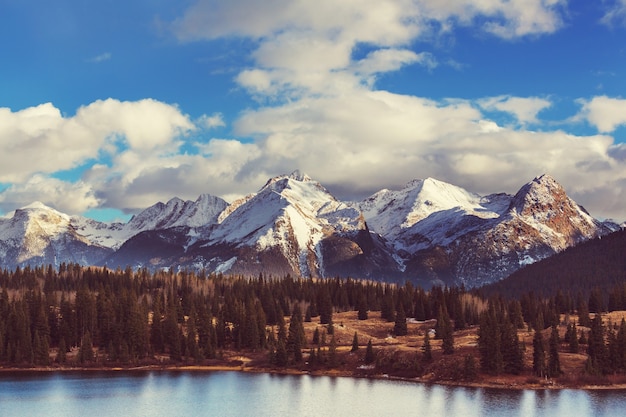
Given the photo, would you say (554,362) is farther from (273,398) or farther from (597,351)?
(273,398)

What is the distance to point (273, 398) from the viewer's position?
511 feet

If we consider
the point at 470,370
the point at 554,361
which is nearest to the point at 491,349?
the point at 470,370

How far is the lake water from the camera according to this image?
14125 cm

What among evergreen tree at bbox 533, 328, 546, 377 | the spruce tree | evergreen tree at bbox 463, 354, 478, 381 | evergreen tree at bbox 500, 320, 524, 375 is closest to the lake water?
evergreen tree at bbox 463, 354, 478, 381

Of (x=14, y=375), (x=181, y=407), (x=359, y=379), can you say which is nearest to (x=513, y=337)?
(x=359, y=379)

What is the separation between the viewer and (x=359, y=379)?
7367 inches

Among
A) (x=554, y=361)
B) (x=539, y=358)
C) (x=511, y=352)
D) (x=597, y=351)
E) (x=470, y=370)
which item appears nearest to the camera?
(x=554, y=361)

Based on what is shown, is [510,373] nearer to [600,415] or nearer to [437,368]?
[437,368]

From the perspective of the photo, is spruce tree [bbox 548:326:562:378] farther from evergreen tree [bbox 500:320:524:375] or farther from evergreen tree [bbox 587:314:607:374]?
evergreen tree [bbox 587:314:607:374]

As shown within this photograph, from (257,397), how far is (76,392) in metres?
37.9

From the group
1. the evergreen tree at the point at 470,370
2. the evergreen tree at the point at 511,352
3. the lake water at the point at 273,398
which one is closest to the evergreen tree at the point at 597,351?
the lake water at the point at 273,398

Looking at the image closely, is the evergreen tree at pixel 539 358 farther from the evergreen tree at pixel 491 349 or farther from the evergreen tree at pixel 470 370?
the evergreen tree at pixel 470 370

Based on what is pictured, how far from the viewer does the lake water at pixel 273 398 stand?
14125cm

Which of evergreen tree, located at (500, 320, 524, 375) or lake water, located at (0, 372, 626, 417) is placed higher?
evergreen tree, located at (500, 320, 524, 375)
